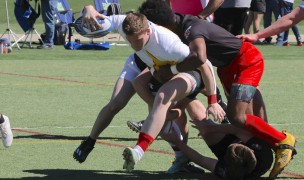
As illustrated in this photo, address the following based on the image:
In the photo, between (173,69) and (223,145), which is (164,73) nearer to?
(173,69)

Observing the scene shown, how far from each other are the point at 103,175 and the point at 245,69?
1533 mm

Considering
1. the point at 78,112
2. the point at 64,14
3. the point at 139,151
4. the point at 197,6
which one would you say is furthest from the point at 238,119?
the point at 64,14

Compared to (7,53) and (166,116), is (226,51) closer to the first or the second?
(166,116)

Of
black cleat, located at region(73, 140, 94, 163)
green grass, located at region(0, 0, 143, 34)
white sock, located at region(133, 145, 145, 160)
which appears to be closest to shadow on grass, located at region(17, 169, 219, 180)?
black cleat, located at region(73, 140, 94, 163)

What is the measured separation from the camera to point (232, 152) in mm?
7559

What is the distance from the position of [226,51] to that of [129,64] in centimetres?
130

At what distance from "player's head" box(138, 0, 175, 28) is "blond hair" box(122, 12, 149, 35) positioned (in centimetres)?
50

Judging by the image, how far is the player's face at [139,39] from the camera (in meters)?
7.57

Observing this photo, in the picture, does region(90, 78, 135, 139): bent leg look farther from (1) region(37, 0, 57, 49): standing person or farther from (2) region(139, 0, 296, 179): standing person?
(1) region(37, 0, 57, 49): standing person

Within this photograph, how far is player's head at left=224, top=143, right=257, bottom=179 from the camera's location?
7512 millimetres

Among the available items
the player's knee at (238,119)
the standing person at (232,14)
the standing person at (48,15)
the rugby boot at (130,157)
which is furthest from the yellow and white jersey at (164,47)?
the standing person at (48,15)

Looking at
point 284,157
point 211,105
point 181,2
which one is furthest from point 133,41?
point 181,2

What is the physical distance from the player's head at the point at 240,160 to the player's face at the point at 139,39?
1085 millimetres

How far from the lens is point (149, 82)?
8.44m
